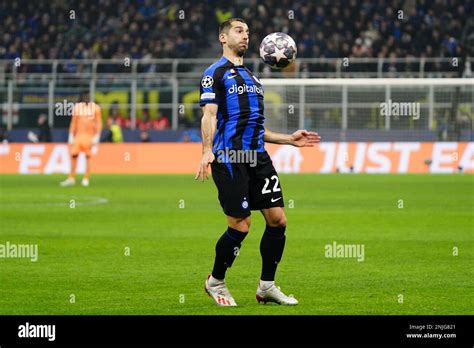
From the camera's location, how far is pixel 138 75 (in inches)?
1444

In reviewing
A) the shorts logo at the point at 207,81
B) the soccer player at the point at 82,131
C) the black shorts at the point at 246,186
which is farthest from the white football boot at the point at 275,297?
the soccer player at the point at 82,131

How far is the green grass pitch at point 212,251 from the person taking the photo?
9922mm

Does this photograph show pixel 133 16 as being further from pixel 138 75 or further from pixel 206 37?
pixel 138 75

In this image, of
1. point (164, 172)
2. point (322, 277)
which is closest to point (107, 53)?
point (164, 172)

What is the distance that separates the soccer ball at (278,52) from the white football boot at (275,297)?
2.31 meters

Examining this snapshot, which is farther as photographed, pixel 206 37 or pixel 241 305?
pixel 206 37

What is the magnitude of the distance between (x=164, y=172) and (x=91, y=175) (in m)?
2.41

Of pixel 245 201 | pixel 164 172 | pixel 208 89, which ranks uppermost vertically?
pixel 208 89

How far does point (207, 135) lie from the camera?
9383 millimetres

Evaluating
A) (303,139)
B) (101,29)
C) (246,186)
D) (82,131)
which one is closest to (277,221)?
(246,186)

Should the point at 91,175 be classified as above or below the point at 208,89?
below

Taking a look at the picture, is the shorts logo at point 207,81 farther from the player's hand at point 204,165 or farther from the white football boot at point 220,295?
the white football boot at point 220,295

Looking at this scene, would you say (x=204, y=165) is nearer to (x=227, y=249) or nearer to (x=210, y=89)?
(x=210, y=89)
